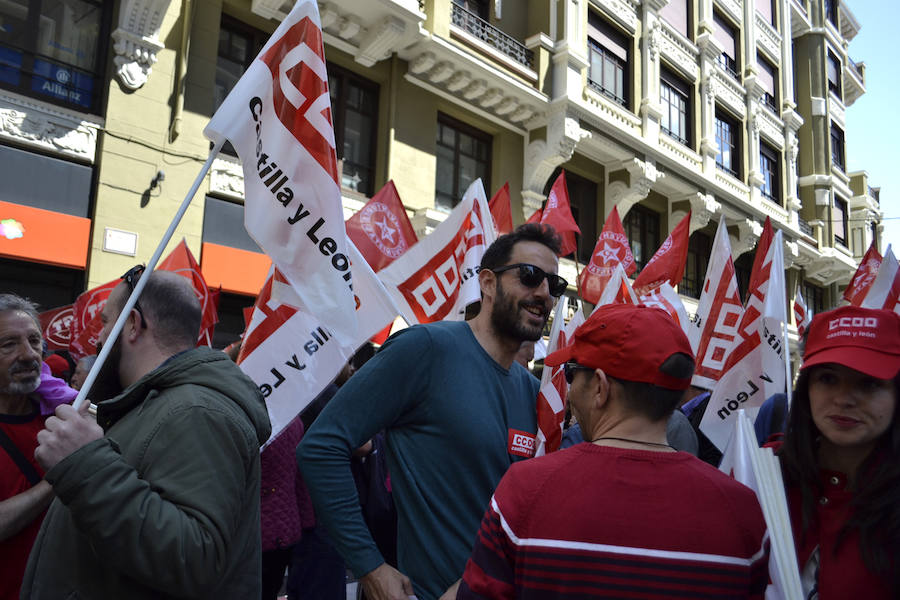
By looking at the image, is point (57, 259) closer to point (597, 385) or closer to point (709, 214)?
point (597, 385)

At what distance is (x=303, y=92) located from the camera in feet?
9.01

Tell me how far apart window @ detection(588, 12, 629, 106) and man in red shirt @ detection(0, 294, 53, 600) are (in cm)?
1416

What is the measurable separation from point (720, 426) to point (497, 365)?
2974 millimetres

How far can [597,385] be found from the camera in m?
1.64

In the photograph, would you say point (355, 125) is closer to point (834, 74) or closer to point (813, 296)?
point (813, 296)

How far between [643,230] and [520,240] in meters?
16.2

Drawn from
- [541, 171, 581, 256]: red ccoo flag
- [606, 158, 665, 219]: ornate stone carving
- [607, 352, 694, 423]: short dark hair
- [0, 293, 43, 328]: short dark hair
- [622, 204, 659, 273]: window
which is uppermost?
[606, 158, 665, 219]: ornate stone carving

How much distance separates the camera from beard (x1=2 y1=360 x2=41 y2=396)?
261cm

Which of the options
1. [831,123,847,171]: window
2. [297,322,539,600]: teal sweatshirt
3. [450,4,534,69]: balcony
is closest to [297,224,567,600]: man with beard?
[297,322,539,600]: teal sweatshirt

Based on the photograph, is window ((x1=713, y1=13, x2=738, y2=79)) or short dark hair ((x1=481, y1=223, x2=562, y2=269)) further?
window ((x1=713, y1=13, x2=738, y2=79))

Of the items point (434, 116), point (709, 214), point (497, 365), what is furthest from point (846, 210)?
point (497, 365)

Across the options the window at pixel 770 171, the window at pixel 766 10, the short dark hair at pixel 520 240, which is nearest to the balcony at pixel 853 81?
the window at pixel 766 10

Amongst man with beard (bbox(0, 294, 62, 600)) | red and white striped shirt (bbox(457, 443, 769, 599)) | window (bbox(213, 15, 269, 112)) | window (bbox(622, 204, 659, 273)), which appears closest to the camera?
red and white striped shirt (bbox(457, 443, 769, 599))

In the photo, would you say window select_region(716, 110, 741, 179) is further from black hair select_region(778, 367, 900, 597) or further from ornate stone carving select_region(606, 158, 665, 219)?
black hair select_region(778, 367, 900, 597)
